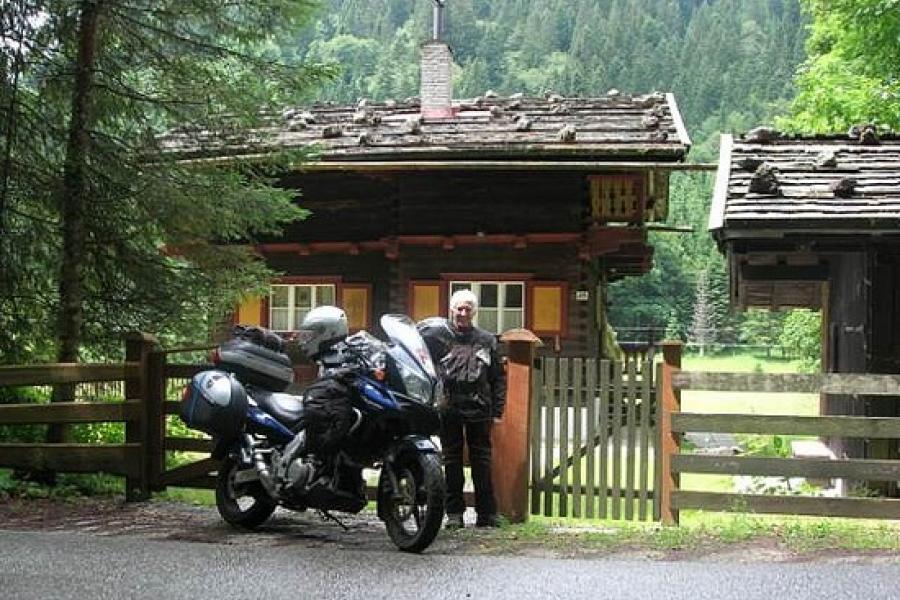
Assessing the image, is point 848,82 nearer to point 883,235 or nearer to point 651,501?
point 883,235

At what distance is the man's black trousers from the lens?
775cm

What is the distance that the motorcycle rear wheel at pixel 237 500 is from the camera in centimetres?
771

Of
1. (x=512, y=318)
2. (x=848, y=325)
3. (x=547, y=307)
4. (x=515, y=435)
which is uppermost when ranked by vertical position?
(x=547, y=307)

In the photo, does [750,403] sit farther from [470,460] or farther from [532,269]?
[470,460]

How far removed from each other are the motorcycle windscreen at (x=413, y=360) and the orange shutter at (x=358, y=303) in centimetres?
1748

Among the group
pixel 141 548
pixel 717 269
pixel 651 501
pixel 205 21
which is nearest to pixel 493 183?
pixel 205 21

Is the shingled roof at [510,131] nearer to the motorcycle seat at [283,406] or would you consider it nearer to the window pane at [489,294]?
the window pane at [489,294]

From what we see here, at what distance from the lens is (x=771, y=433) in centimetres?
768

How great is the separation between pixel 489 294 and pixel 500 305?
1.23 feet

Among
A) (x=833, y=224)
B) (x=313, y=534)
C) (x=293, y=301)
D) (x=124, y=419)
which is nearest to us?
(x=313, y=534)

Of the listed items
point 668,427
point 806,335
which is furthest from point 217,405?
point 806,335

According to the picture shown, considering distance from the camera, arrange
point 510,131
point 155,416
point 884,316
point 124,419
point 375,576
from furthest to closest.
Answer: point 510,131
point 884,316
point 155,416
point 124,419
point 375,576

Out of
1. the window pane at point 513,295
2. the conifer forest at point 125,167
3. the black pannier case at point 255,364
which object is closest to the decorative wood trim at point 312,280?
the window pane at point 513,295

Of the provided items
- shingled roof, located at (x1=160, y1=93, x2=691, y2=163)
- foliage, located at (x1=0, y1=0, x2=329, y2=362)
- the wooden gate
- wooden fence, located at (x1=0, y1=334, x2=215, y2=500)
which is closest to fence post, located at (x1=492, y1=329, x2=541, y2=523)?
the wooden gate
